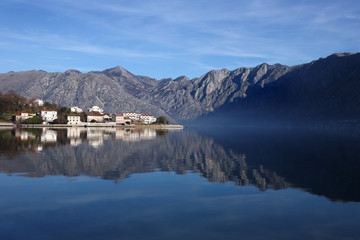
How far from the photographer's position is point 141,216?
21203 millimetres

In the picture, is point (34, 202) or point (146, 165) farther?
point (146, 165)

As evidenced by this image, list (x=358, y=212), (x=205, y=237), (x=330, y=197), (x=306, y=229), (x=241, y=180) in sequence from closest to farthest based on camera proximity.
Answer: (x=205, y=237)
(x=306, y=229)
(x=358, y=212)
(x=330, y=197)
(x=241, y=180)

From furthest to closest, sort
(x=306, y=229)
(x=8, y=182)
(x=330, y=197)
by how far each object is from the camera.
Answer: (x=8, y=182), (x=330, y=197), (x=306, y=229)

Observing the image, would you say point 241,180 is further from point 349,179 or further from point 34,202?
point 34,202

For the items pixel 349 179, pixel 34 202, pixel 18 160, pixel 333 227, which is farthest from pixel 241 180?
pixel 18 160

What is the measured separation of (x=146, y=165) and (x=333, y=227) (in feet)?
91.8

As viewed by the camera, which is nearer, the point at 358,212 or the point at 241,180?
the point at 358,212

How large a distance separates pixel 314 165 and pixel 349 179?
422 inches

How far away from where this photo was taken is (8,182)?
101ft

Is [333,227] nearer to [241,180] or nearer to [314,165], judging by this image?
[241,180]

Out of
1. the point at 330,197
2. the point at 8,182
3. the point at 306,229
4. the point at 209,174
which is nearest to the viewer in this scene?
the point at 306,229

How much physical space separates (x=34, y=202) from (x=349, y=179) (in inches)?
1259

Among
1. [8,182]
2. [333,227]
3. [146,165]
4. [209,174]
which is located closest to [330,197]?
[333,227]

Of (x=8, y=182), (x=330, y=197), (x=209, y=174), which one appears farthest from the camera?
(x=209, y=174)
